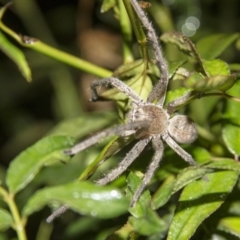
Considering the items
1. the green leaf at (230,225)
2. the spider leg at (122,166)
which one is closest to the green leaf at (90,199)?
the spider leg at (122,166)

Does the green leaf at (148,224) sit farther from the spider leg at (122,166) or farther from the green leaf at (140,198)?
the spider leg at (122,166)

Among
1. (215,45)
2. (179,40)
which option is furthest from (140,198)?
(215,45)

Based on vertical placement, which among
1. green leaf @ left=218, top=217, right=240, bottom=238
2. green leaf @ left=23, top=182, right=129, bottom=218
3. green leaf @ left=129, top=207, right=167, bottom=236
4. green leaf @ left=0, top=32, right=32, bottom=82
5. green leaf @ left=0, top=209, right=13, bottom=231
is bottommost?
green leaf @ left=218, top=217, right=240, bottom=238

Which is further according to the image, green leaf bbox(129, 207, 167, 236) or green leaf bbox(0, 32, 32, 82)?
green leaf bbox(0, 32, 32, 82)

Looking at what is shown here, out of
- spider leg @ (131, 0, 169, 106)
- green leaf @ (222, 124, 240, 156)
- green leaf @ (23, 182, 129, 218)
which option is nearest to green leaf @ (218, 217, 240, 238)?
green leaf @ (222, 124, 240, 156)

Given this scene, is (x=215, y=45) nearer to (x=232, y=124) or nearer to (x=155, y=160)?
(x=232, y=124)

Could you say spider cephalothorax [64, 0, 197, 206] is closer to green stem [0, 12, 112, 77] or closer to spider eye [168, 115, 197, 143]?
spider eye [168, 115, 197, 143]

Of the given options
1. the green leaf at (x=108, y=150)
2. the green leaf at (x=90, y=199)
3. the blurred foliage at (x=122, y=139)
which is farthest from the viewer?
the green leaf at (x=108, y=150)
